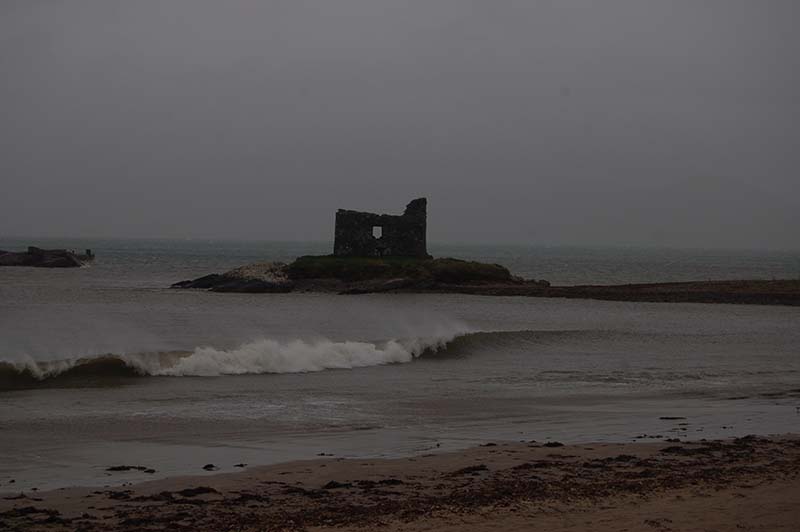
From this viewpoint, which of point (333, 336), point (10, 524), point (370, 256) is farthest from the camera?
point (370, 256)

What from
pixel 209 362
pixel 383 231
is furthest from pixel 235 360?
pixel 383 231

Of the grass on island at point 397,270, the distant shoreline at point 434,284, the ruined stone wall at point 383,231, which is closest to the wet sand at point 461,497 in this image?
the distant shoreline at point 434,284

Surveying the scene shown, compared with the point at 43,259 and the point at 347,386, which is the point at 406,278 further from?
the point at 43,259

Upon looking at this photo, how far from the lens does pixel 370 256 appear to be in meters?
63.2

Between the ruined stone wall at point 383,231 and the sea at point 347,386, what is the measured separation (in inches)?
946

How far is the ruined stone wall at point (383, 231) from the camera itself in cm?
6278

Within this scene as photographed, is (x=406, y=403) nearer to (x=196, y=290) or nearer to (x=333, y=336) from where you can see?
(x=333, y=336)

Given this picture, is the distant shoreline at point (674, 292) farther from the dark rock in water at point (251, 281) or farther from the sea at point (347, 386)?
the sea at point (347, 386)

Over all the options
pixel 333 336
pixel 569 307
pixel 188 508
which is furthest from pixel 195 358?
pixel 569 307

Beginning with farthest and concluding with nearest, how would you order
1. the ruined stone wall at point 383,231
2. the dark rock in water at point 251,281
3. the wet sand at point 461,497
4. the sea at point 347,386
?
the ruined stone wall at point 383,231 → the dark rock in water at point 251,281 → the sea at point 347,386 → the wet sand at point 461,497

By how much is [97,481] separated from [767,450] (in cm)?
737

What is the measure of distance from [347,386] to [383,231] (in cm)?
4519

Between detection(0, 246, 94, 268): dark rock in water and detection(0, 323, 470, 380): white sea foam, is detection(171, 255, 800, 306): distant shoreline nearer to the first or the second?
detection(0, 323, 470, 380): white sea foam

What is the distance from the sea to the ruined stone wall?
2404cm
